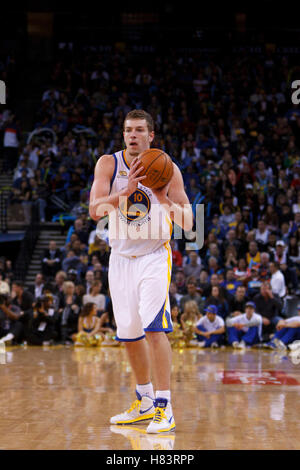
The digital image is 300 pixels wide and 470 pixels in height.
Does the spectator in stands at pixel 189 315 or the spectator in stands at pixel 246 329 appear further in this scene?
the spectator in stands at pixel 189 315

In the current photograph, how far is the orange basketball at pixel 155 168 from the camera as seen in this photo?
436 cm

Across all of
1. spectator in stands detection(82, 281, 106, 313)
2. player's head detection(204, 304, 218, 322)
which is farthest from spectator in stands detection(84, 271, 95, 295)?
player's head detection(204, 304, 218, 322)

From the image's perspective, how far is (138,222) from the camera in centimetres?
471

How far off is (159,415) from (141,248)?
1153mm

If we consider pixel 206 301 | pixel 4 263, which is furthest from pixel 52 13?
pixel 206 301

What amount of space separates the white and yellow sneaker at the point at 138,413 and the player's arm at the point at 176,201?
52.4 inches

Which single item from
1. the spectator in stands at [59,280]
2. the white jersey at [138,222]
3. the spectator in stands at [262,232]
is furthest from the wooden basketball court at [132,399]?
the spectator in stands at [262,232]

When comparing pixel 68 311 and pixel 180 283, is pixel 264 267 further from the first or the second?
pixel 68 311

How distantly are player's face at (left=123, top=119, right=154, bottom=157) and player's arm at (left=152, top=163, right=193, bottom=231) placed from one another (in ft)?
0.97

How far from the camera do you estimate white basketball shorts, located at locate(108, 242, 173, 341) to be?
15.0ft

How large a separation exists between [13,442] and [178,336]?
8.08m

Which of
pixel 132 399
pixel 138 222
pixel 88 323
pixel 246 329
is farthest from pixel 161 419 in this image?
pixel 88 323

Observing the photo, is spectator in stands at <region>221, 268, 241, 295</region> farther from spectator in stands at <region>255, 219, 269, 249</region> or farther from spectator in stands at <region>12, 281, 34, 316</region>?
spectator in stands at <region>12, 281, 34, 316</region>

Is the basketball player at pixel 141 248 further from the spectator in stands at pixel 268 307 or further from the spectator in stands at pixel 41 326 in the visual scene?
the spectator in stands at pixel 41 326
